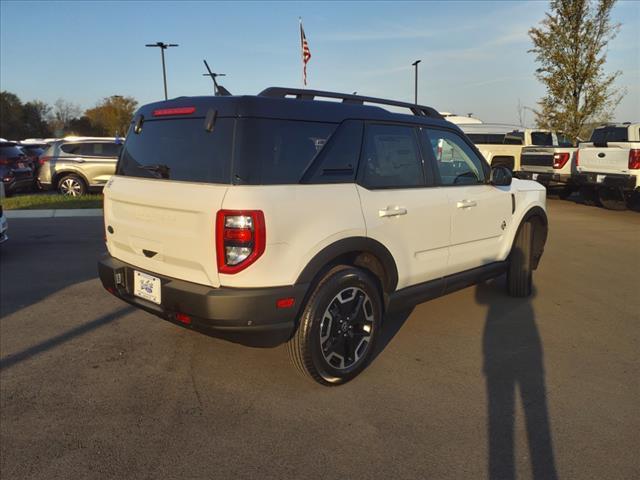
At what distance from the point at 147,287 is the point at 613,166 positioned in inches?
449

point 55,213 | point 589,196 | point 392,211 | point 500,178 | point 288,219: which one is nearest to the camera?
point 288,219

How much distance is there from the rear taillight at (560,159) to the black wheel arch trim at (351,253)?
1183 centimetres

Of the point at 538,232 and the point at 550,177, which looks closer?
the point at 538,232

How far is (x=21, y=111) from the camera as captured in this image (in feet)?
198

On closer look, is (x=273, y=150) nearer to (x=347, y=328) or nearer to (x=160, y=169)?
(x=160, y=169)

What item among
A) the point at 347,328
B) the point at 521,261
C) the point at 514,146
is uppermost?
the point at 514,146

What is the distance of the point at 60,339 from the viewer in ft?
13.7

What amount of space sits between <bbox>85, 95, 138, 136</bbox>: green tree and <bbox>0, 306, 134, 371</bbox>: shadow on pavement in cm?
6026

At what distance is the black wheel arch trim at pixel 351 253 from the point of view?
3.04 m

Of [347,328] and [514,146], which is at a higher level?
[514,146]

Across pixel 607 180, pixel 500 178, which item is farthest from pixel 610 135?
pixel 500 178

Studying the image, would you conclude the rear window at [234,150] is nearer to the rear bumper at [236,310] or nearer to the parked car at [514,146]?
the rear bumper at [236,310]

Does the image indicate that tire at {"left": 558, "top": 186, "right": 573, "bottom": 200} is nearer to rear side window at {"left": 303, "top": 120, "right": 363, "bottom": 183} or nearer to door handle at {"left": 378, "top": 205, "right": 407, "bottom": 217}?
door handle at {"left": 378, "top": 205, "right": 407, "bottom": 217}

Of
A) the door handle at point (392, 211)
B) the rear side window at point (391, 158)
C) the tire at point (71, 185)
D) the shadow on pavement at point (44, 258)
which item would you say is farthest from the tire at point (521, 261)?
the tire at point (71, 185)
